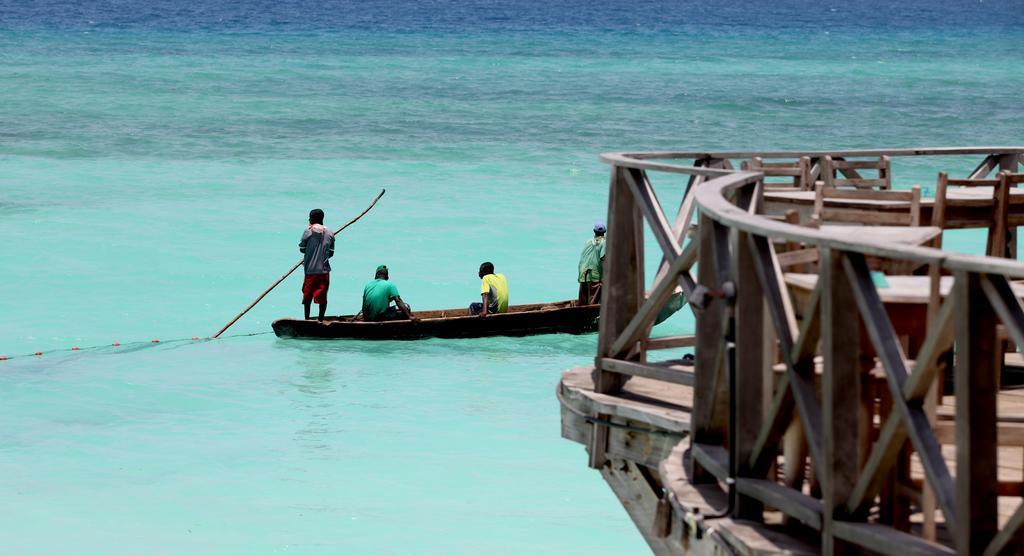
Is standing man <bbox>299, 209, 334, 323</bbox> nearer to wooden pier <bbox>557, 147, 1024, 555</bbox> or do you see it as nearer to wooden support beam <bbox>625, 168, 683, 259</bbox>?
wooden pier <bbox>557, 147, 1024, 555</bbox>

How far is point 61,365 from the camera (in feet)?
60.0

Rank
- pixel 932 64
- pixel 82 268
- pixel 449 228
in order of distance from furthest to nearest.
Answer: pixel 932 64
pixel 449 228
pixel 82 268

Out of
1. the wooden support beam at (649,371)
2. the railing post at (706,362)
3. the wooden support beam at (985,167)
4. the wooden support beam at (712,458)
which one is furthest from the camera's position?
the wooden support beam at (985,167)

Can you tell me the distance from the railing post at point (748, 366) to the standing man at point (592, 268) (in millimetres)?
12541

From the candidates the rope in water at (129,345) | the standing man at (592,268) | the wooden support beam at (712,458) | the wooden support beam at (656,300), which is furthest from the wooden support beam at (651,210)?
the rope in water at (129,345)

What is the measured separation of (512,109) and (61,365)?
1476 inches

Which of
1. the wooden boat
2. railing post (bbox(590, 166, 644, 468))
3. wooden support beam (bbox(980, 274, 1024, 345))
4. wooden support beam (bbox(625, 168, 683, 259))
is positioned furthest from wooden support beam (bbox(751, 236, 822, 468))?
the wooden boat

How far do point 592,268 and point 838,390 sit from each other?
1384cm

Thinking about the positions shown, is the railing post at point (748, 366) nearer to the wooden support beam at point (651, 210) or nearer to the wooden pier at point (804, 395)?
the wooden pier at point (804, 395)

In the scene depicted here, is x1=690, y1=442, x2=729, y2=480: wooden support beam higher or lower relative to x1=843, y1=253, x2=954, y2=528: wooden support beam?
lower

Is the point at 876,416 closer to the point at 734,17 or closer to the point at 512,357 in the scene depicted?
the point at 512,357

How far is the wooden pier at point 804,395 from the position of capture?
3818 mm

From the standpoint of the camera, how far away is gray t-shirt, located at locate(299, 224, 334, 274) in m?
18.6

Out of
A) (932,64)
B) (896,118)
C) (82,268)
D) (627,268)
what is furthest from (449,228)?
(932,64)
